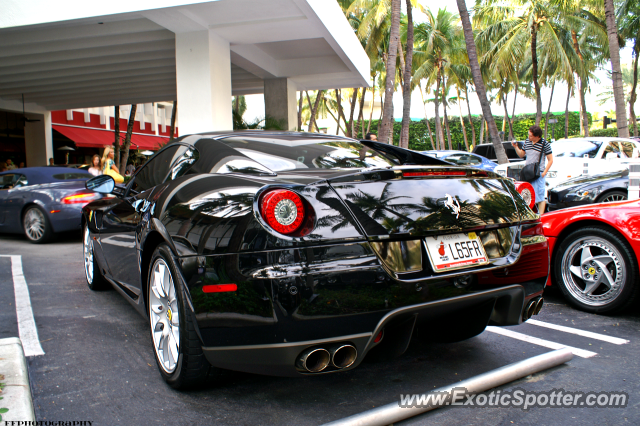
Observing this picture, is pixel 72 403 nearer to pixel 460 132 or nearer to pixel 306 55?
pixel 306 55

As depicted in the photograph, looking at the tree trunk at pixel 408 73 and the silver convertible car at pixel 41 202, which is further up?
the tree trunk at pixel 408 73

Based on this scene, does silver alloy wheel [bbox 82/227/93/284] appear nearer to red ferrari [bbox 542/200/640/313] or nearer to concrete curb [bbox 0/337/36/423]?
concrete curb [bbox 0/337/36/423]

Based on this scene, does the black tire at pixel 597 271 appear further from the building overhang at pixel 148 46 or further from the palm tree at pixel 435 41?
the palm tree at pixel 435 41

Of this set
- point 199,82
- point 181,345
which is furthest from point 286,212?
point 199,82

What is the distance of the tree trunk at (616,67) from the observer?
1441 centimetres

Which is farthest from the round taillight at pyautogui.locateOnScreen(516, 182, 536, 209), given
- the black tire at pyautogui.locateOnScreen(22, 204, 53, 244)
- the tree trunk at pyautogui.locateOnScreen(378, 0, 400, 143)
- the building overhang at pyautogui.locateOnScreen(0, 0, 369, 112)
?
the tree trunk at pyautogui.locateOnScreen(378, 0, 400, 143)

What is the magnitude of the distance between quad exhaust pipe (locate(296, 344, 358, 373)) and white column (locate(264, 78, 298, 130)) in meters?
13.3

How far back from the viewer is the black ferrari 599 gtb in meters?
2.01

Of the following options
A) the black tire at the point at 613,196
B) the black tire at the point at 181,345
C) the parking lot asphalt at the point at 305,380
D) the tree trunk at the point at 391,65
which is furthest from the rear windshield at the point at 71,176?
the tree trunk at the point at 391,65

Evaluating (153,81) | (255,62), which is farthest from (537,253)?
(153,81)

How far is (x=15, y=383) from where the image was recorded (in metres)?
2.41

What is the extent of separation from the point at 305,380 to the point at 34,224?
7.08 metres

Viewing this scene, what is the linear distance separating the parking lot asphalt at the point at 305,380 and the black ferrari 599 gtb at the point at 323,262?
206 millimetres

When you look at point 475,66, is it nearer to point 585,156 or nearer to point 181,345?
point 585,156
